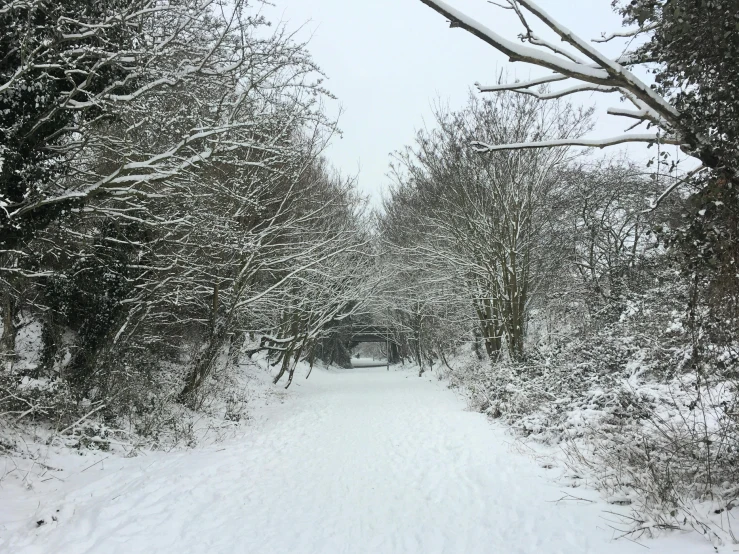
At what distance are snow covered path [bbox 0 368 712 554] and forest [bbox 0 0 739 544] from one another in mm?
685

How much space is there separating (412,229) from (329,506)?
37.4 ft

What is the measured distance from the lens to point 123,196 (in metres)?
5.76

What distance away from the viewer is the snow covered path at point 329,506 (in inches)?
148

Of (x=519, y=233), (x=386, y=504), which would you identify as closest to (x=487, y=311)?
(x=519, y=233)

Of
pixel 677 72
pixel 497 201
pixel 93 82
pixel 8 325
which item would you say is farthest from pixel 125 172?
pixel 497 201

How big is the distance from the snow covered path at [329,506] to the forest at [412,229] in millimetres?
685

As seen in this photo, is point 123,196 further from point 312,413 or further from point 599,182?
point 599,182

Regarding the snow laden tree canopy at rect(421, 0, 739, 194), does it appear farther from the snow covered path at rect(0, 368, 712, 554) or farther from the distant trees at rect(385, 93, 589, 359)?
the distant trees at rect(385, 93, 589, 359)

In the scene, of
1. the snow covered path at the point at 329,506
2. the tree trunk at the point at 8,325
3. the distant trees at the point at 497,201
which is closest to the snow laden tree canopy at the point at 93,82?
the tree trunk at the point at 8,325

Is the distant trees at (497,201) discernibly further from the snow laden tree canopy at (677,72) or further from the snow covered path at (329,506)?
the snow laden tree canopy at (677,72)

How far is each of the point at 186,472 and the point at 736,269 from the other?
6225 mm

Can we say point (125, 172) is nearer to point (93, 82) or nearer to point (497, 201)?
point (93, 82)

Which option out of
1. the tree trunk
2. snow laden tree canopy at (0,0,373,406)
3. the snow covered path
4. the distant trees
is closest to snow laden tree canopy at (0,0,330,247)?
snow laden tree canopy at (0,0,373,406)

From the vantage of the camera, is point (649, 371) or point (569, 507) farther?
point (649, 371)
